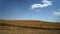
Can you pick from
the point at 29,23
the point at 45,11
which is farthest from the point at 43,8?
the point at 29,23

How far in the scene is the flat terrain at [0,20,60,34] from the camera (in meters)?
0.87

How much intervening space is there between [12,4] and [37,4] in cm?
19

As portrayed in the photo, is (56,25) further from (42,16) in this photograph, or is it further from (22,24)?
(22,24)

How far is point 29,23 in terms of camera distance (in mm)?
885

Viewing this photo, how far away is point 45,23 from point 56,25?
3.1 inches

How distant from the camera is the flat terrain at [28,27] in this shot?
34.3 inches

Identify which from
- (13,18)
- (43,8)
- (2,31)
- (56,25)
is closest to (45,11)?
(43,8)

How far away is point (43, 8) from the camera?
93 cm

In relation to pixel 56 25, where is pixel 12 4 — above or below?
above

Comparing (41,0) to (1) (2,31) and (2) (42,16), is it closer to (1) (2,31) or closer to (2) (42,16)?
(2) (42,16)

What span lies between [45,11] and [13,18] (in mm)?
243

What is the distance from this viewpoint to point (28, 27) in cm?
89

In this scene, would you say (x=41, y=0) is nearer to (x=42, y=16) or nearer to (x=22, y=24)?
(x=42, y=16)

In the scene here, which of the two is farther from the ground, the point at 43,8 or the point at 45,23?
the point at 43,8
